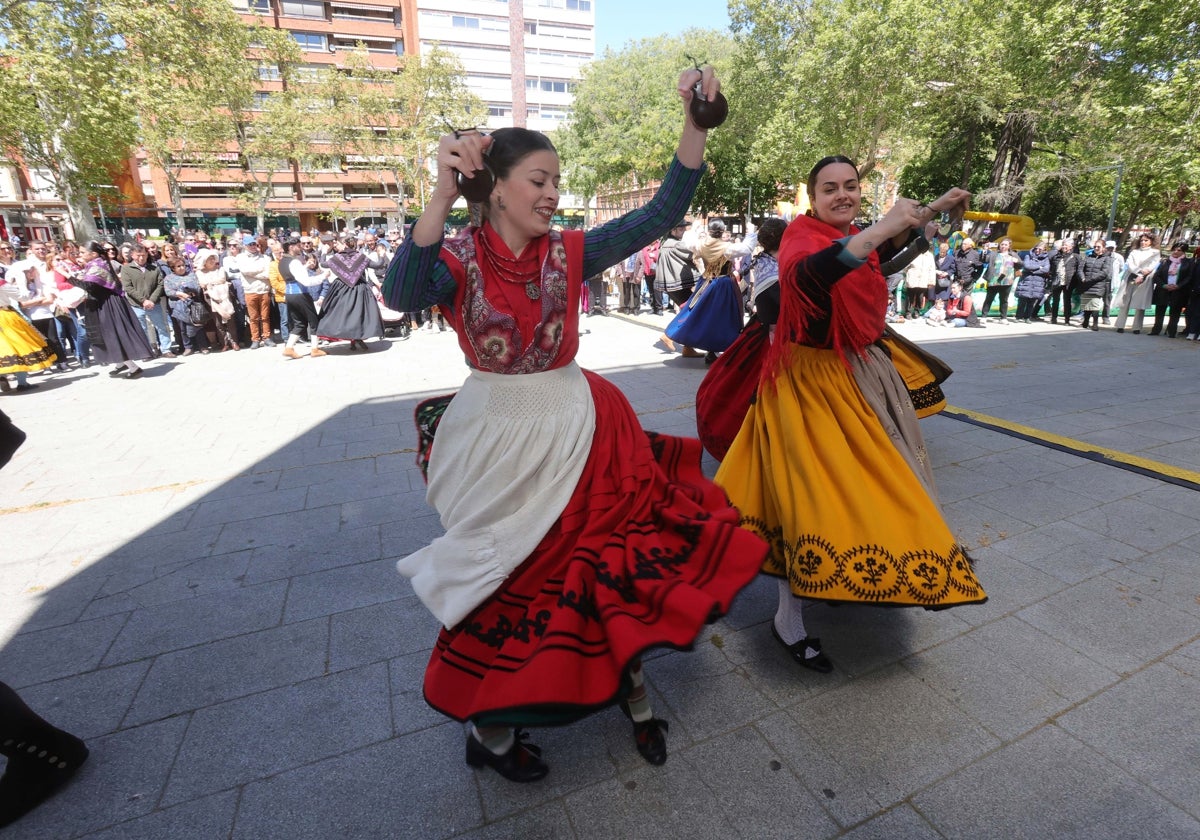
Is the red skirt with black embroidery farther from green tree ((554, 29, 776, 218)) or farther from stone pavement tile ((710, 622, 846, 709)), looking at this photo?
green tree ((554, 29, 776, 218))

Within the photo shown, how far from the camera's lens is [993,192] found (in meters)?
20.8

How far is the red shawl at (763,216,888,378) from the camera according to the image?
7.43 feet

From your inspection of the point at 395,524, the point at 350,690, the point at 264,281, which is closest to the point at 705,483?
the point at 350,690

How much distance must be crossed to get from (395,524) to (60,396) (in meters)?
6.47

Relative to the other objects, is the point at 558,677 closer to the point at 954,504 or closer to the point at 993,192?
the point at 954,504

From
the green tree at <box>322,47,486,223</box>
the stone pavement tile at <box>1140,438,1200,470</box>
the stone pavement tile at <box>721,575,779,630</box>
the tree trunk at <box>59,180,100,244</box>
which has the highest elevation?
the green tree at <box>322,47,486,223</box>

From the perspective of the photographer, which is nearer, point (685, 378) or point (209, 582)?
point (209, 582)

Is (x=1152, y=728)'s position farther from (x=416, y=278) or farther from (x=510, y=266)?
(x=416, y=278)

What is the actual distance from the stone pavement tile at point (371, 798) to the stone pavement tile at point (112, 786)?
1.11 ft

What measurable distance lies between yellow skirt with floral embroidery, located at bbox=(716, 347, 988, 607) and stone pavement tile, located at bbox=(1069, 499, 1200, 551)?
5.61ft

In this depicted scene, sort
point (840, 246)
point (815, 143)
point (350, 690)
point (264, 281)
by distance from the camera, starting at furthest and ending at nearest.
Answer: point (815, 143) → point (264, 281) → point (350, 690) → point (840, 246)

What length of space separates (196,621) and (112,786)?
964 millimetres

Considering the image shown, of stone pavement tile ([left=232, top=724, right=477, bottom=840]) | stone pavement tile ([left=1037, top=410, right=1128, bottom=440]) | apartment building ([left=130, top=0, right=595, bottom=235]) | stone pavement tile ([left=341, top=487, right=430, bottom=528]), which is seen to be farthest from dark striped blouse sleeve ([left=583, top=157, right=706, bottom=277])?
apartment building ([left=130, top=0, right=595, bottom=235])

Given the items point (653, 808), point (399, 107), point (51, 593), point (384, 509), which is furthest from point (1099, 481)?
point (399, 107)
